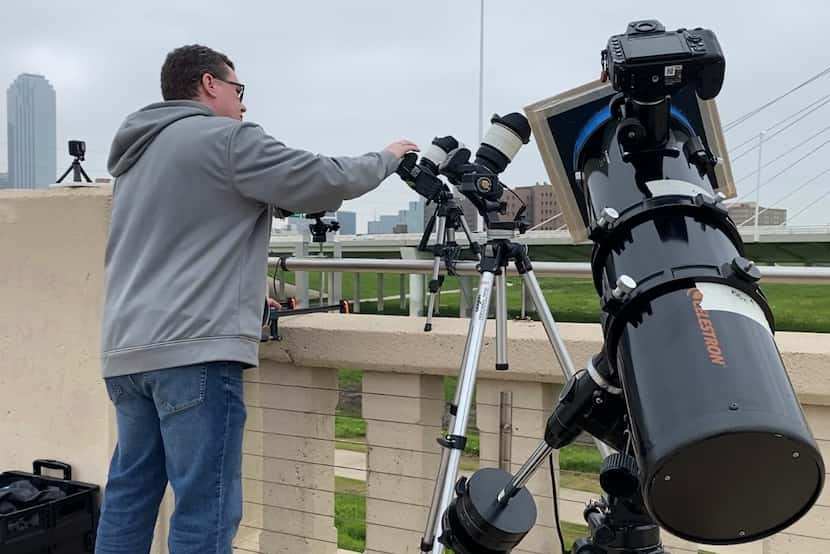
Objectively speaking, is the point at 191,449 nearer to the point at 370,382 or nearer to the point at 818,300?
the point at 370,382

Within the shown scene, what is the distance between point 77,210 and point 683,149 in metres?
2.16

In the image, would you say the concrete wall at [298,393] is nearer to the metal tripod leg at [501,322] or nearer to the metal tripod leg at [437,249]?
the metal tripod leg at [501,322]

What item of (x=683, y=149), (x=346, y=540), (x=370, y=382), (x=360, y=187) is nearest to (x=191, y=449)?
(x=370, y=382)

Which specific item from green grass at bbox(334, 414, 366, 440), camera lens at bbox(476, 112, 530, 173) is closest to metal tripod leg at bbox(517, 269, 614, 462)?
camera lens at bbox(476, 112, 530, 173)

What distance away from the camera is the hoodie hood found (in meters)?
2.11

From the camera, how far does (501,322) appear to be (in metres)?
2.10

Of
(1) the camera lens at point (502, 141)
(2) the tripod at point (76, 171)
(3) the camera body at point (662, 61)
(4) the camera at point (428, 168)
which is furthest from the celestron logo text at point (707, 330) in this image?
(2) the tripod at point (76, 171)

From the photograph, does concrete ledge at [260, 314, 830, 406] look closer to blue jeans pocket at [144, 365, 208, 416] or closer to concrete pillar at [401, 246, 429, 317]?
concrete pillar at [401, 246, 429, 317]

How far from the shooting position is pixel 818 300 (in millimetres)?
33906

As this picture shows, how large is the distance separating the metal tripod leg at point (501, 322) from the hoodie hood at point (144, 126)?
0.97 meters

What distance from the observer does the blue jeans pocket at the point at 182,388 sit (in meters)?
1.99

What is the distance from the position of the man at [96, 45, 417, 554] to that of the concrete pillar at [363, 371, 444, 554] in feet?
1.73

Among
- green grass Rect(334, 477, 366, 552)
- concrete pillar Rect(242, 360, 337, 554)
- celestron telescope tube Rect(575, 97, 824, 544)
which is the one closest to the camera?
celestron telescope tube Rect(575, 97, 824, 544)

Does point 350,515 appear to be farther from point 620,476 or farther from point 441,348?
point 620,476
